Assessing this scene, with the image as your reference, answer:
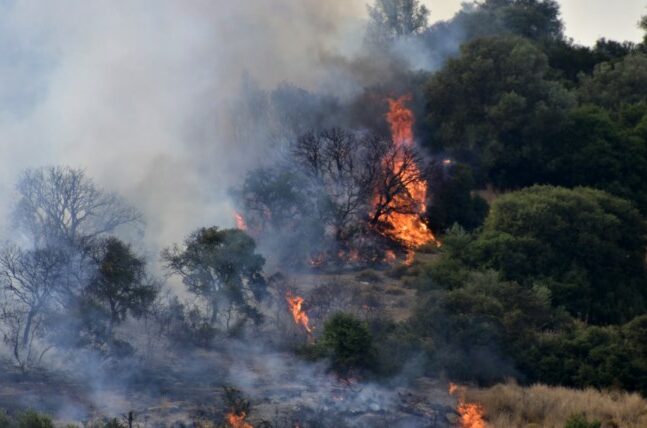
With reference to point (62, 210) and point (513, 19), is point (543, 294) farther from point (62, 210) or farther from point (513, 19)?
point (513, 19)

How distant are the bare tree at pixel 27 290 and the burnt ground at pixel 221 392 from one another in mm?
1032

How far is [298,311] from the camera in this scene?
29656 millimetres

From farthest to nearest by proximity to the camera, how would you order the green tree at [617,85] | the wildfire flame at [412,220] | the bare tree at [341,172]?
the green tree at [617,85]
the wildfire flame at [412,220]
the bare tree at [341,172]

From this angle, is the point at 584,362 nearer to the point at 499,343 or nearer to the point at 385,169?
the point at 499,343

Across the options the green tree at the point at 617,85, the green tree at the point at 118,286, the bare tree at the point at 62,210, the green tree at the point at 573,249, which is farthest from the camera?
the green tree at the point at 617,85

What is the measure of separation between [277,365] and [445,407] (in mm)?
4334

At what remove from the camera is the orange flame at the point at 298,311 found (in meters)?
29.0

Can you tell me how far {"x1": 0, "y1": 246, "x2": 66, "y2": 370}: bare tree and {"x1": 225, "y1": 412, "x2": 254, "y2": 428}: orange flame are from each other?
5356 millimetres

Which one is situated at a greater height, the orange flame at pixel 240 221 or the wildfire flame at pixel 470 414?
the orange flame at pixel 240 221

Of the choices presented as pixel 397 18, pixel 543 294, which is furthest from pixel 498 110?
pixel 397 18

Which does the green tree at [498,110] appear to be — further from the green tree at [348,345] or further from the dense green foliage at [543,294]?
the green tree at [348,345]

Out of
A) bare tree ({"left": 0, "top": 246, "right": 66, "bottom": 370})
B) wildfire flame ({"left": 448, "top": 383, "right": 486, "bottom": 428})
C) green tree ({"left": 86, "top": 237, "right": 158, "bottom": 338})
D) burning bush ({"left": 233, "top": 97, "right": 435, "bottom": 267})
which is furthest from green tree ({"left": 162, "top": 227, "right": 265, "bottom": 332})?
wildfire flame ({"left": 448, "top": 383, "right": 486, "bottom": 428})

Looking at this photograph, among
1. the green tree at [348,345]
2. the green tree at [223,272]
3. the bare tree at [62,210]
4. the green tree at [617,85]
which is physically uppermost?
the green tree at [617,85]

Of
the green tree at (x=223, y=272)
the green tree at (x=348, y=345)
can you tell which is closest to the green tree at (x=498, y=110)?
the green tree at (x=223, y=272)
